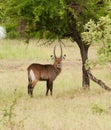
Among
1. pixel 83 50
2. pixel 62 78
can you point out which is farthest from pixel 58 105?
pixel 62 78

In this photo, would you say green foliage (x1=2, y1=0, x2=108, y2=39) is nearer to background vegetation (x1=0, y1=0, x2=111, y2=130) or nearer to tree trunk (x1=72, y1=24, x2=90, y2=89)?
background vegetation (x1=0, y1=0, x2=111, y2=130)

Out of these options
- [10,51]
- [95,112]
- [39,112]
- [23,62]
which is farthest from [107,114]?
[10,51]

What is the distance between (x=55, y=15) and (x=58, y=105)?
9.84 feet

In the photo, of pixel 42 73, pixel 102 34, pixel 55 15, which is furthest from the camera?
pixel 42 73

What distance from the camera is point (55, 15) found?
14.8m

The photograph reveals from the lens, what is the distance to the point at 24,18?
15.2 m

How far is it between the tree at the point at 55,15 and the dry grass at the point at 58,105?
5.41ft

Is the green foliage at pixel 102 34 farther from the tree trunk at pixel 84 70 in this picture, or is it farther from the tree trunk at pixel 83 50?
the tree trunk at pixel 84 70

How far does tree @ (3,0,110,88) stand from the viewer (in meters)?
14.6

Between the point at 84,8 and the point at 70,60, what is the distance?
1268 cm

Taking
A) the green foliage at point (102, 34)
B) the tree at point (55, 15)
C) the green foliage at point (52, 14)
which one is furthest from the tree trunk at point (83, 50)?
the green foliage at point (102, 34)

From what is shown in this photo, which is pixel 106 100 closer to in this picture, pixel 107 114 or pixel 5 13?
pixel 107 114

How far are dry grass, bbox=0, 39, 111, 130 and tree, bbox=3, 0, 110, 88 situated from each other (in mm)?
1650

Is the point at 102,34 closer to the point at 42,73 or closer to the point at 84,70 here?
the point at 42,73
